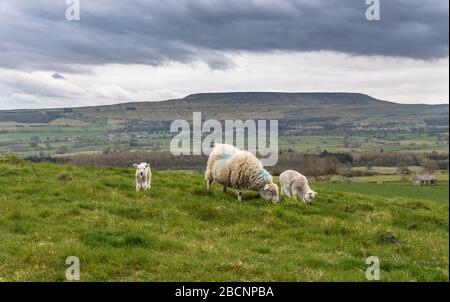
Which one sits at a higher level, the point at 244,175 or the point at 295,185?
the point at 244,175

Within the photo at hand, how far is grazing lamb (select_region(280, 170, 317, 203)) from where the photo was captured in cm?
1964

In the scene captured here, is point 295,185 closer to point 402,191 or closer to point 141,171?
point 141,171

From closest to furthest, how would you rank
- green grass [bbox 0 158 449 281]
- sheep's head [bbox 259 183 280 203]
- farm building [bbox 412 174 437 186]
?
1. green grass [bbox 0 158 449 281]
2. sheep's head [bbox 259 183 280 203]
3. farm building [bbox 412 174 437 186]

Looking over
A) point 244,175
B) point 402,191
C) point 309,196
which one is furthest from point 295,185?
point 402,191

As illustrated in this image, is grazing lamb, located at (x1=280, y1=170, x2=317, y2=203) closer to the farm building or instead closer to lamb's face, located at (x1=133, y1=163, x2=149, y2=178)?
lamb's face, located at (x1=133, y1=163, x2=149, y2=178)

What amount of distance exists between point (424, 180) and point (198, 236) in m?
51.5

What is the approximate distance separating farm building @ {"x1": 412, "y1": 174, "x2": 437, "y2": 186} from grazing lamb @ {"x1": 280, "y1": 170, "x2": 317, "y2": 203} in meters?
41.7

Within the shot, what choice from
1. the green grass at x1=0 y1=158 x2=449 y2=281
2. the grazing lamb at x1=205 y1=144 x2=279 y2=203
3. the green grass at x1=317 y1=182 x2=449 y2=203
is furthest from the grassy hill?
the green grass at x1=0 y1=158 x2=449 y2=281

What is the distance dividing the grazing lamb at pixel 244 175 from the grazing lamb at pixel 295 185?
6.74 feet

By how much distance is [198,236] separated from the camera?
12.8 meters

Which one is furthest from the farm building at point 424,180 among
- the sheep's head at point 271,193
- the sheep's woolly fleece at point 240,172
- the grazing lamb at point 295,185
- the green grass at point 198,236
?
the sheep's head at point 271,193
